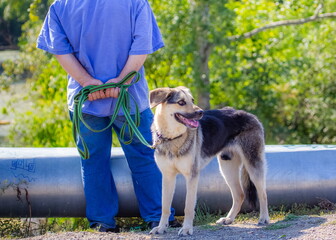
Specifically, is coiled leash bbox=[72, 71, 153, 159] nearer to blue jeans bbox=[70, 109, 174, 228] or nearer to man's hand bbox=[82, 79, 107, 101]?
man's hand bbox=[82, 79, 107, 101]

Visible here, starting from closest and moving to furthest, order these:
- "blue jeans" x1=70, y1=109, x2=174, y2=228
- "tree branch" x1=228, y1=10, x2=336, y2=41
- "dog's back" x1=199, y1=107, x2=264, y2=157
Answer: "dog's back" x1=199, y1=107, x2=264, y2=157
"blue jeans" x1=70, y1=109, x2=174, y2=228
"tree branch" x1=228, y1=10, x2=336, y2=41

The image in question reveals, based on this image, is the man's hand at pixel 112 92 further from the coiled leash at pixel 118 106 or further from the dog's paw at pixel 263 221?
the dog's paw at pixel 263 221

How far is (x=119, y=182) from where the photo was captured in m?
5.88

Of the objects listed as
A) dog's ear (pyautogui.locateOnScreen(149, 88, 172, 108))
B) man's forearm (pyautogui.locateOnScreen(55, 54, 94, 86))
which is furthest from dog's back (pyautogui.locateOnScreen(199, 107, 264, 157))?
man's forearm (pyautogui.locateOnScreen(55, 54, 94, 86))

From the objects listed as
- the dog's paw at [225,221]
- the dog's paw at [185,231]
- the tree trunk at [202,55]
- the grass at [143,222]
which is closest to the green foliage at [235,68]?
the tree trunk at [202,55]

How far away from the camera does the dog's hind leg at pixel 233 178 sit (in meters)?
5.62

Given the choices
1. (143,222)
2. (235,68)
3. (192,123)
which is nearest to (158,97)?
(192,123)

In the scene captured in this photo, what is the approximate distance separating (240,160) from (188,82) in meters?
4.69

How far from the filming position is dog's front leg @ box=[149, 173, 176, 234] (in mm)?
5035

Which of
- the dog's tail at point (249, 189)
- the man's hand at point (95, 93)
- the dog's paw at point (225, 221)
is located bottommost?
the dog's paw at point (225, 221)

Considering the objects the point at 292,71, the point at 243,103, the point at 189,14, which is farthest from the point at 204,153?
the point at 292,71

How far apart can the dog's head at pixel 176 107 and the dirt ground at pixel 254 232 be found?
0.96 m

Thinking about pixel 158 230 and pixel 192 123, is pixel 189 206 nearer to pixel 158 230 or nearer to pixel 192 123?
pixel 158 230

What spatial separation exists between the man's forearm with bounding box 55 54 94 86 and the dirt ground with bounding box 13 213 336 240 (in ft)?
4.49
